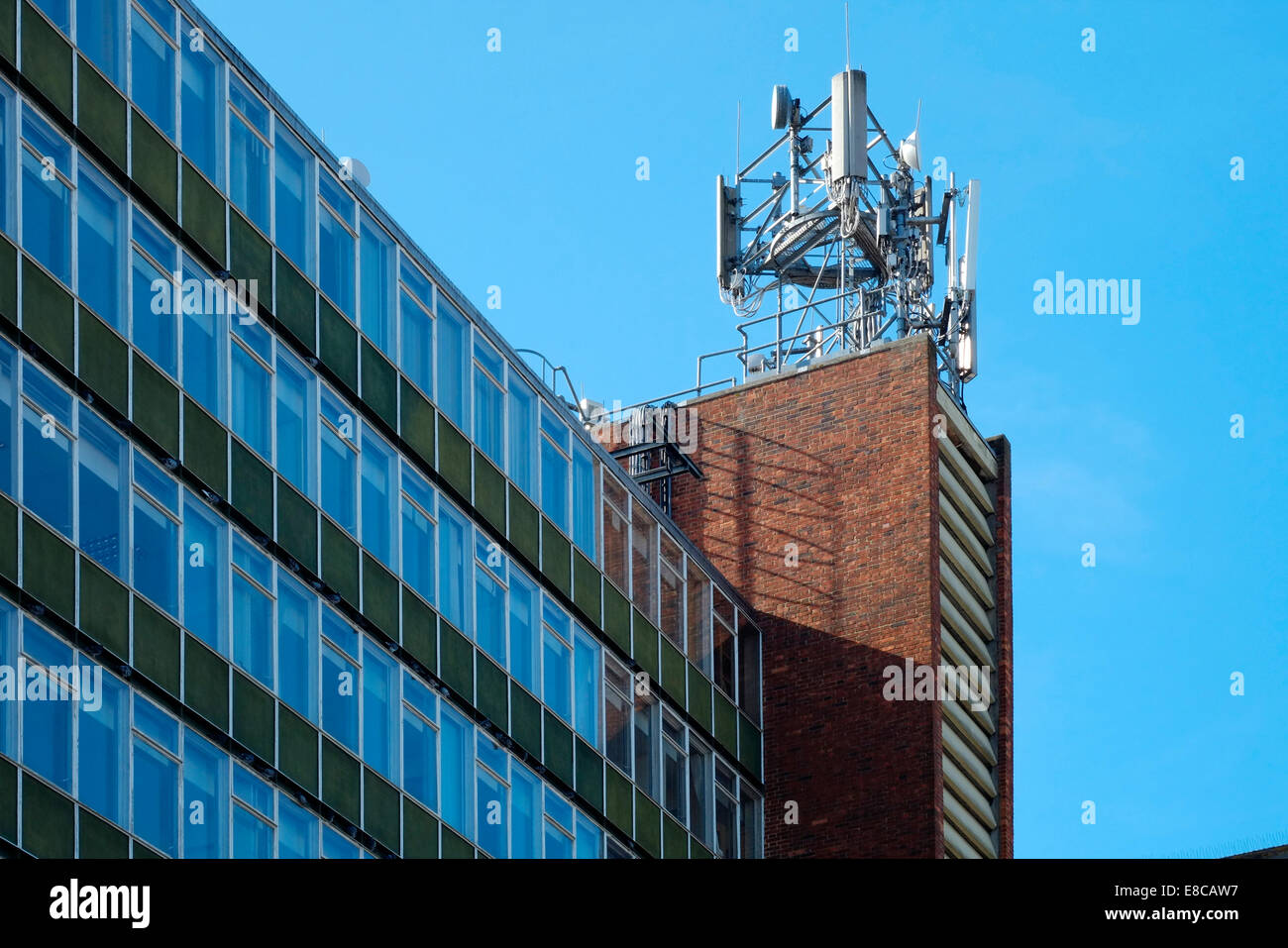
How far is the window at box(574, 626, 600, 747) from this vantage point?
164 feet

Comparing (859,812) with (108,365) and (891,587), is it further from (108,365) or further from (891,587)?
(108,365)

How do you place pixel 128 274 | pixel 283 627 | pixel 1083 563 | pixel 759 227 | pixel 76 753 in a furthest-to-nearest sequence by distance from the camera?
1. pixel 759 227
2. pixel 1083 563
3. pixel 283 627
4. pixel 128 274
5. pixel 76 753

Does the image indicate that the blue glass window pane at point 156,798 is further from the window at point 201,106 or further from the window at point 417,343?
the window at point 417,343

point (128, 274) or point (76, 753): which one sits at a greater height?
point (128, 274)

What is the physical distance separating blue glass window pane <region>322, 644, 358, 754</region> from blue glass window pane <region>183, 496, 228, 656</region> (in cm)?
316

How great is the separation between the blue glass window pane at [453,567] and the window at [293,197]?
5544mm

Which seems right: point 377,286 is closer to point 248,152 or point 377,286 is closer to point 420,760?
point 248,152

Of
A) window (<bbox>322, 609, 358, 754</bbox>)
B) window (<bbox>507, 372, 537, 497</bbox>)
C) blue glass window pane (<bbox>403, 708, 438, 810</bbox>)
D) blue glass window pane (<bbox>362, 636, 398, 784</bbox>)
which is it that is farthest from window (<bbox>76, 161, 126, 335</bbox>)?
window (<bbox>507, 372, 537, 497</bbox>)

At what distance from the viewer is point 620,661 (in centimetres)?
5234

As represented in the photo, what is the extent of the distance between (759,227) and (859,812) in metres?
15.9

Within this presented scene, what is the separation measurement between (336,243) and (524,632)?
26.9ft
